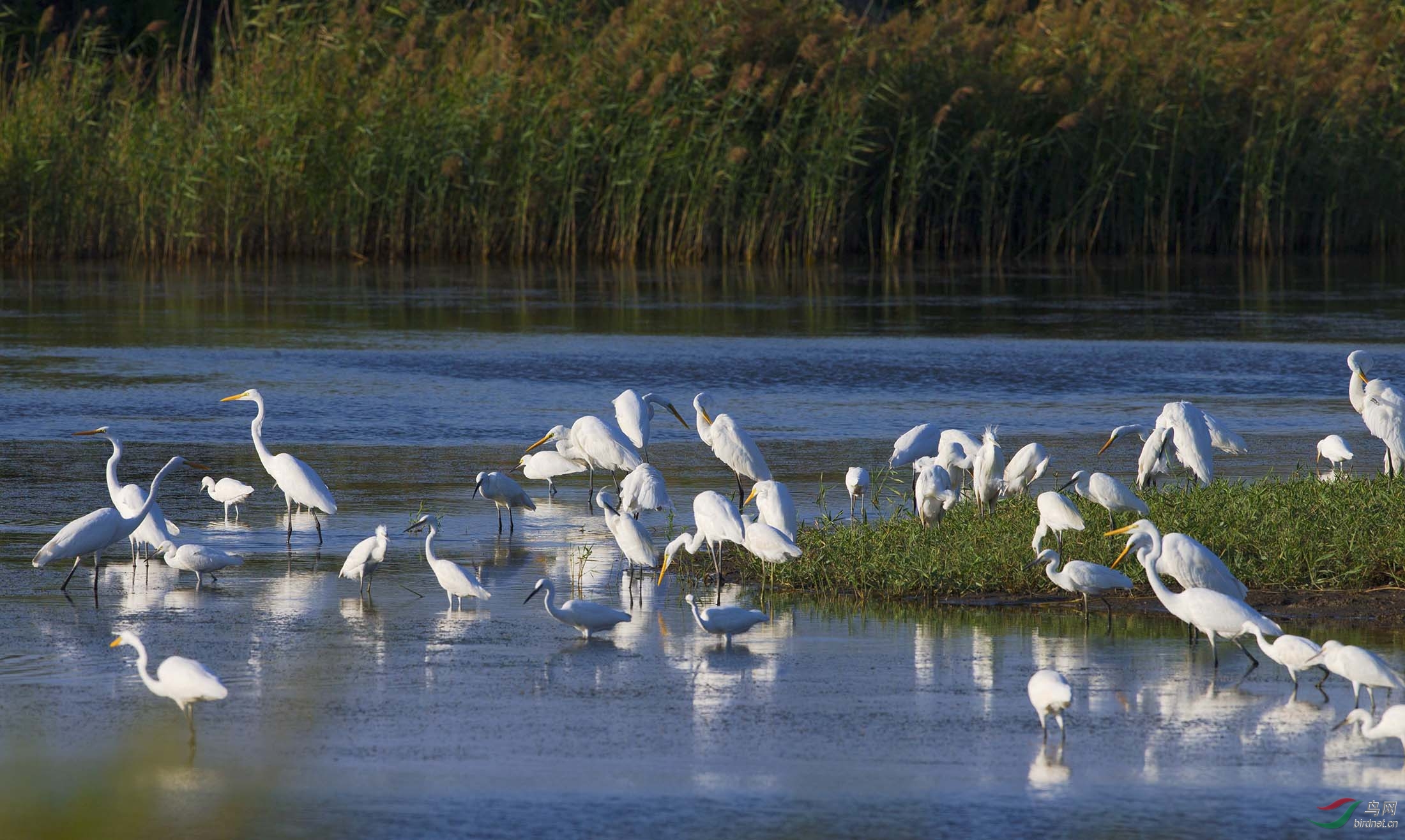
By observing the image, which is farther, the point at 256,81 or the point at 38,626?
the point at 256,81

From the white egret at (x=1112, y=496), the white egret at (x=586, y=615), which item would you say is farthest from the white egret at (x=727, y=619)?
the white egret at (x=1112, y=496)

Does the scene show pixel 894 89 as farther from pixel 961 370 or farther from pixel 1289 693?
pixel 1289 693

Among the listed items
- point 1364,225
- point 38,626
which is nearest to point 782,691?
point 38,626

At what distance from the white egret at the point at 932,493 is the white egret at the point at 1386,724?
3.07 m

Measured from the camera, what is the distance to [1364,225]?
96.4ft

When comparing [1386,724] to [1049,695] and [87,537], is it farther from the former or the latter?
[87,537]

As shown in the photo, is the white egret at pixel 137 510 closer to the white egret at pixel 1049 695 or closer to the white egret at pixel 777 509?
the white egret at pixel 777 509

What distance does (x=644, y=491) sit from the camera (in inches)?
360

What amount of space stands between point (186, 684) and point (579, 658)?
160 centimetres

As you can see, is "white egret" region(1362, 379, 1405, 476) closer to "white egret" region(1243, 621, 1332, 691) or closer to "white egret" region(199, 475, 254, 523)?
"white egret" region(1243, 621, 1332, 691)

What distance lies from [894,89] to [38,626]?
67.9 ft

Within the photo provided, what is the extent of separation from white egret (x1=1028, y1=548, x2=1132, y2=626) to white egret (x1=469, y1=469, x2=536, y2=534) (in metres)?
2.96

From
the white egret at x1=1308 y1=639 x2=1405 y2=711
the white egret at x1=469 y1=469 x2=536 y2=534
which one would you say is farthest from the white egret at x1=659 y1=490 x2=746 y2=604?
the white egret at x1=1308 y1=639 x2=1405 y2=711

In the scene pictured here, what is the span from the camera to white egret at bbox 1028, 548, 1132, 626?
7391 millimetres
